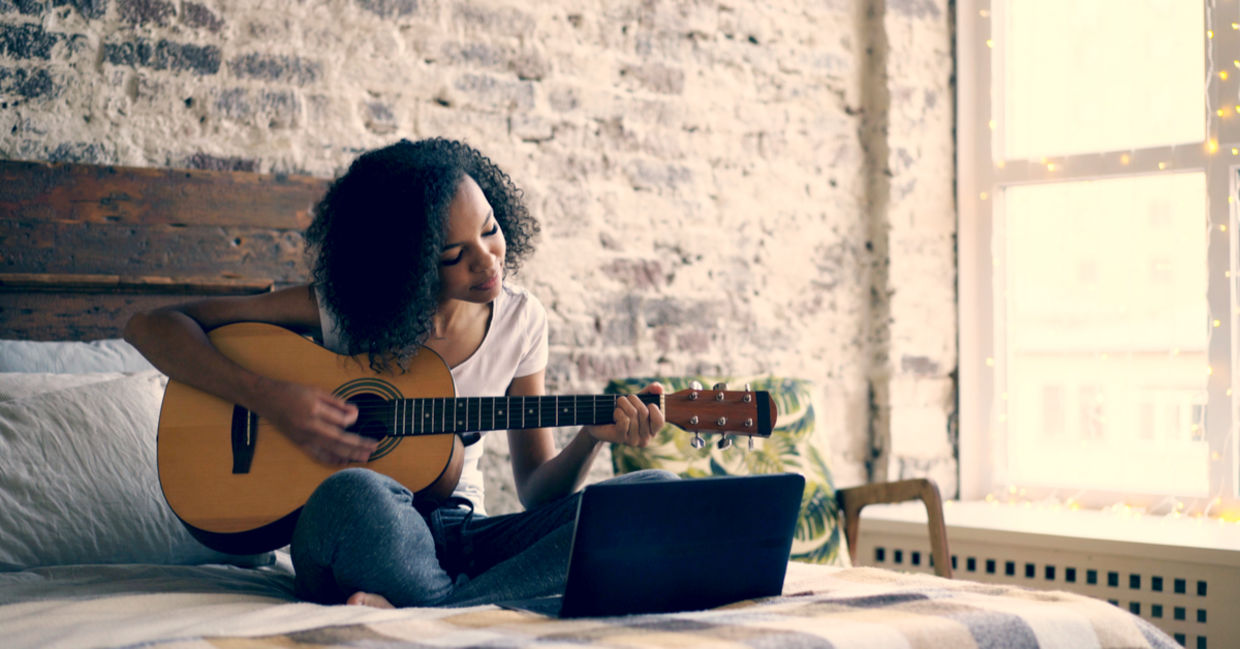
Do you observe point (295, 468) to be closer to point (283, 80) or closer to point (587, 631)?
point (587, 631)

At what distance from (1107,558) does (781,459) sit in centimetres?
94

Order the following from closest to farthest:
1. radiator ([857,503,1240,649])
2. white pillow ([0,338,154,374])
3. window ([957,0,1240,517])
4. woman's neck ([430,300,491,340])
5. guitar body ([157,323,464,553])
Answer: guitar body ([157,323,464,553])
woman's neck ([430,300,491,340])
white pillow ([0,338,154,374])
radiator ([857,503,1240,649])
window ([957,0,1240,517])

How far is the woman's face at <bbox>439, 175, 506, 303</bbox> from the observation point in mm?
1990

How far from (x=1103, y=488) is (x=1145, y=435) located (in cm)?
24

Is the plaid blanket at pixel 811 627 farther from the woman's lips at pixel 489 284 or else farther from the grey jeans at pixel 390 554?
the woman's lips at pixel 489 284

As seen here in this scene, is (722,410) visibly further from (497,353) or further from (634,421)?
(497,353)

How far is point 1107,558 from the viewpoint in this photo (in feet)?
9.55

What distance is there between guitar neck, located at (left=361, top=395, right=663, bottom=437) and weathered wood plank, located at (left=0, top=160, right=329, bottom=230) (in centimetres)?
110

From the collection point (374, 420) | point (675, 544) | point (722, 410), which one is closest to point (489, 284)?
point (374, 420)

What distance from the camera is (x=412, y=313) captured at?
6.45 ft

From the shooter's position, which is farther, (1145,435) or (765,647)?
(1145,435)

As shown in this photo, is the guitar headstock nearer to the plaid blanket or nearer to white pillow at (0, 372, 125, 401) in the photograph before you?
the plaid blanket

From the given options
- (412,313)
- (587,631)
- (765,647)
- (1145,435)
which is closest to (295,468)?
(412,313)

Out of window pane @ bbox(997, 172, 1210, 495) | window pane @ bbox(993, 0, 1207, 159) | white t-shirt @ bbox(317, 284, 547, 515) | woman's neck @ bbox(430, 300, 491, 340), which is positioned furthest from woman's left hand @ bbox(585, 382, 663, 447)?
window pane @ bbox(993, 0, 1207, 159)
